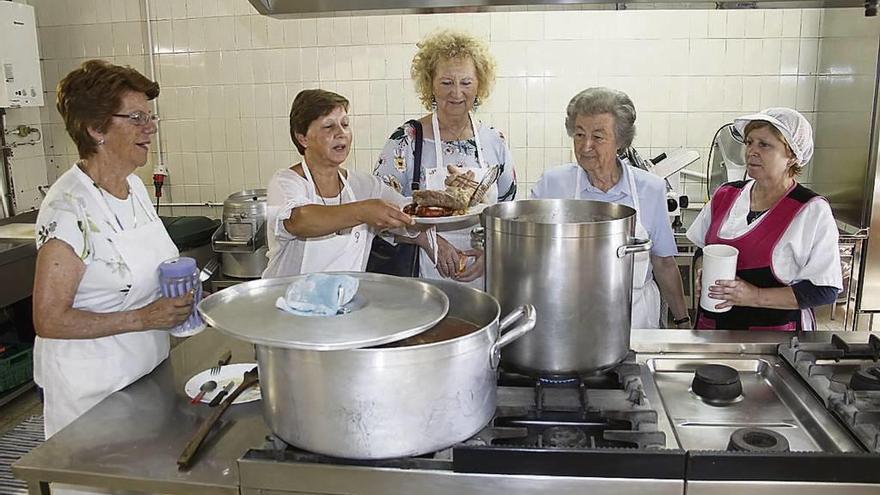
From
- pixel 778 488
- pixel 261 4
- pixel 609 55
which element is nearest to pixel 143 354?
pixel 261 4

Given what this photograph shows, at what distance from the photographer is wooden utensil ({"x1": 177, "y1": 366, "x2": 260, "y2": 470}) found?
3.98ft

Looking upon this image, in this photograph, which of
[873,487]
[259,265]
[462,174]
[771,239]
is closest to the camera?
[873,487]

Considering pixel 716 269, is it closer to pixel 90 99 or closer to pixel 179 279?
pixel 179 279

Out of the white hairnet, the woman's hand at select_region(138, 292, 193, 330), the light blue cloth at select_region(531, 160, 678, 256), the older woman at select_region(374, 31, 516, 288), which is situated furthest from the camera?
the older woman at select_region(374, 31, 516, 288)

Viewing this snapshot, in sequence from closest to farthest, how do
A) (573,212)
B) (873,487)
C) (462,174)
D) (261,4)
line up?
(873,487) → (261,4) → (573,212) → (462,174)

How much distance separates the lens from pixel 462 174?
248cm

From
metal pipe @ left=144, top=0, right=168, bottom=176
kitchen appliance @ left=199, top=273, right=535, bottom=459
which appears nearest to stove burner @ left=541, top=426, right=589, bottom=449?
kitchen appliance @ left=199, top=273, right=535, bottom=459

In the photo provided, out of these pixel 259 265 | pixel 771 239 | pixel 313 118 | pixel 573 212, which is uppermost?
pixel 313 118

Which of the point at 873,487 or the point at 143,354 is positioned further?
the point at 143,354

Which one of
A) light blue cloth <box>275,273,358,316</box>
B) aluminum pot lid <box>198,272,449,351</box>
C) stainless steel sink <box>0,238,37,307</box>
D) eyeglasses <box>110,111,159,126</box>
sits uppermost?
eyeglasses <box>110,111,159,126</box>

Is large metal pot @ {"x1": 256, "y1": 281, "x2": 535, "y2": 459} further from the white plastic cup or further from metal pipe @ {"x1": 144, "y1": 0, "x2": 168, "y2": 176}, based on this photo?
metal pipe @ {"x1": 144, "y1": 0, "x2": 168, "y2": 176}

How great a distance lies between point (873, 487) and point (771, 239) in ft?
3.35

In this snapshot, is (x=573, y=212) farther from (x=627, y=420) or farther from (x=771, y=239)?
(x=771, y=239)

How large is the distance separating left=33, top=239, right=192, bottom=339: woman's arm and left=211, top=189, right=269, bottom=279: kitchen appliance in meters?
2.07
